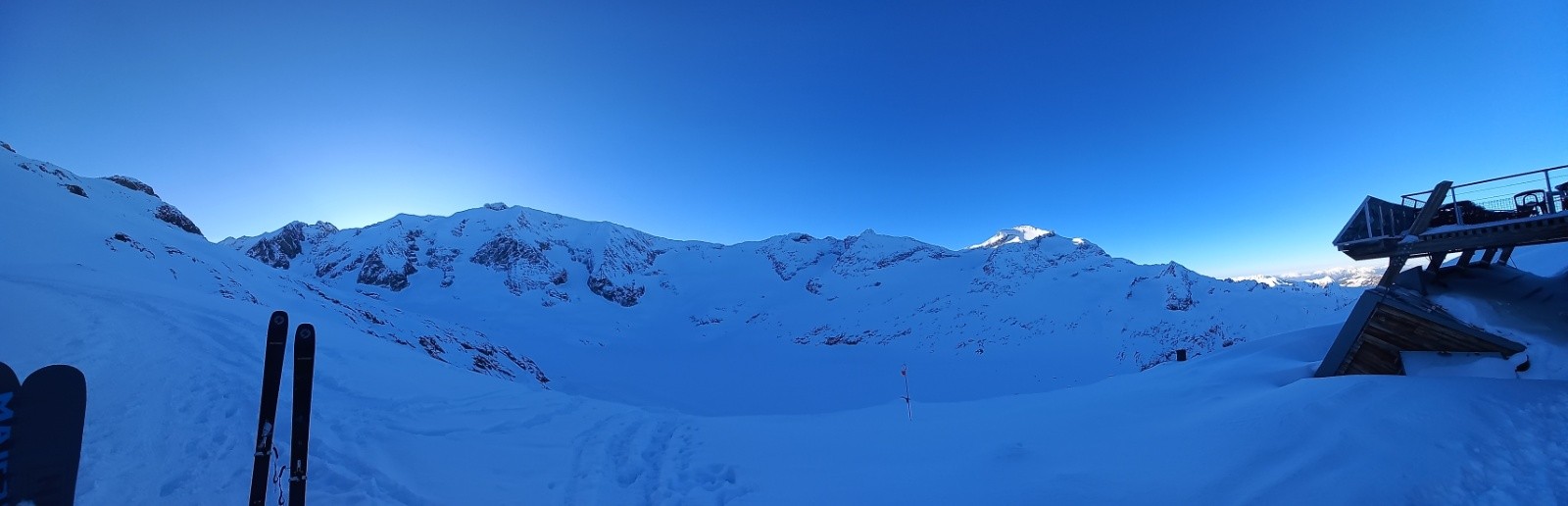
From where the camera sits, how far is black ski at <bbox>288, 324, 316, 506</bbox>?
582 centimetres

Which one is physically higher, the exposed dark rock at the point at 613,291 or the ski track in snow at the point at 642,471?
the exposed dark rock at the point at 613,291

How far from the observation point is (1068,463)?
848 centimetres

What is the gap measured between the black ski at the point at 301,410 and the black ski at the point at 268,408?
169 mm

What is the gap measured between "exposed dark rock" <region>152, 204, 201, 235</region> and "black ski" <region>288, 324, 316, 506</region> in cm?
6222

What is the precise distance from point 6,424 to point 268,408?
168 centimetres

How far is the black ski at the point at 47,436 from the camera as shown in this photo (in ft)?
14.8

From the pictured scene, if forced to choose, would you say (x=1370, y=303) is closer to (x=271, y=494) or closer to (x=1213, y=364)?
(x=1213, y=364)

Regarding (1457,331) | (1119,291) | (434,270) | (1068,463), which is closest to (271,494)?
(1068,463)

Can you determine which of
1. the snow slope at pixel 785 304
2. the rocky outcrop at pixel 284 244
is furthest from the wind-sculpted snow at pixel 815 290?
the rocky outcrop at pixel 284 244

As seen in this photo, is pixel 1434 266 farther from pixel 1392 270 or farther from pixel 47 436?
pixel 47 436

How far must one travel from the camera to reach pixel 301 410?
20.0 ft

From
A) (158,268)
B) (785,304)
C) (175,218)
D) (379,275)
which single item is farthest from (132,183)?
(785,304)

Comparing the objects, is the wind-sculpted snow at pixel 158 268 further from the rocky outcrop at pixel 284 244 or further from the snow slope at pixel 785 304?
the rocky outcrop at pixel 284 244

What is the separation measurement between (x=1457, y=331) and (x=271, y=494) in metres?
18.8
